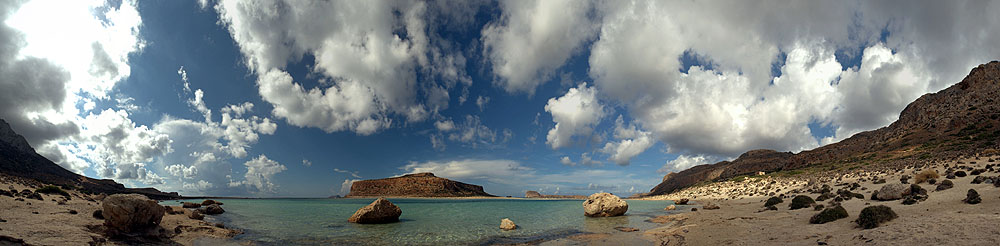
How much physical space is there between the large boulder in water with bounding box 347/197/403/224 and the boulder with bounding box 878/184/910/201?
3283 centimetres

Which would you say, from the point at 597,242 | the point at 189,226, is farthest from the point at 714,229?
the point at 189,226

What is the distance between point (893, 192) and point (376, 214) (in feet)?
112

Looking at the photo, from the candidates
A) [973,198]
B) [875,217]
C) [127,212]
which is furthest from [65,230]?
[973,198]

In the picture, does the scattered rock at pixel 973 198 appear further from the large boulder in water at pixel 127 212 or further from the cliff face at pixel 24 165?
the cliff face at pixel 24 165

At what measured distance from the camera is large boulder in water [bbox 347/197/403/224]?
85.4 ft

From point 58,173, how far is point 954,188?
7234 inches

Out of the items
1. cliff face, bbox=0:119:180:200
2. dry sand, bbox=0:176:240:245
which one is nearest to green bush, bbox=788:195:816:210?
dry sand, bbox=0:176:240:245

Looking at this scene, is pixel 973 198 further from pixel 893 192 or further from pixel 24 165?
pixel 24 165

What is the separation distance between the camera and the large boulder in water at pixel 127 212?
13.9 m

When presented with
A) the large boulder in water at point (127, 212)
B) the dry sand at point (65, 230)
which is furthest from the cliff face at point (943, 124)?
the large boulder in water at point (127, 212)

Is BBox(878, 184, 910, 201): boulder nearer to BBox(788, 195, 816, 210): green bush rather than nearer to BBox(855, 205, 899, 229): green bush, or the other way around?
BBox(788, 195, 816, 210): green bush

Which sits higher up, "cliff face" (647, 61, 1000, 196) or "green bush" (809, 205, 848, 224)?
"cliff face" (647, 61, 1000, 196)

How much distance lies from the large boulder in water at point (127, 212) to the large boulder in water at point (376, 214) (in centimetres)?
1229

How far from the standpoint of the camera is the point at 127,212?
14180 mm
